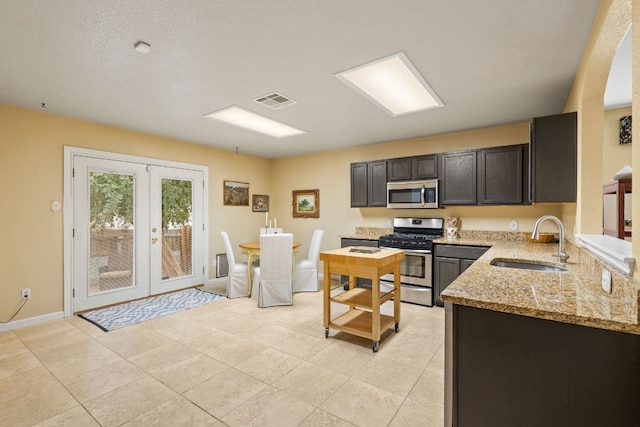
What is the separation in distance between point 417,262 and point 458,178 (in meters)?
1.34

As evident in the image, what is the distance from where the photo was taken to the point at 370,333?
279 cm

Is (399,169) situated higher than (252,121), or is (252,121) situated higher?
(252,121)

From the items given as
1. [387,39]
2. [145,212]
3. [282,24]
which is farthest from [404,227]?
[145,212]

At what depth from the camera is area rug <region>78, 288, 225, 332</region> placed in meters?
3.51

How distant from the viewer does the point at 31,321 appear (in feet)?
11.2

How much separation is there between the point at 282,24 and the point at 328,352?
2680 millimetres

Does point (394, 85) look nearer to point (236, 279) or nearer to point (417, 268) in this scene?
point (417, 268)

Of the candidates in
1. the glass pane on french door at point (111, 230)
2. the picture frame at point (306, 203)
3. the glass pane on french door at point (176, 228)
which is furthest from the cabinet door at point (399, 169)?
the glass pane on french door at point (111, 230)

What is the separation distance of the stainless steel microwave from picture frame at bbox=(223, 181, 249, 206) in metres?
2.91

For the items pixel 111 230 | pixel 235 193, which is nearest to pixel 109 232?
pixel 111 230

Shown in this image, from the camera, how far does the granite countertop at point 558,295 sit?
1.07 m

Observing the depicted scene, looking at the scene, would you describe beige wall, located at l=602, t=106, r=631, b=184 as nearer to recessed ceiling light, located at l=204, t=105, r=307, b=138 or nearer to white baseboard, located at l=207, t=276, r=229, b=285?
recessed ceiling light, located at l=204, t=105, r=307, b=138

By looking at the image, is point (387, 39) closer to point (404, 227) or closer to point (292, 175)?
point (404, 227)

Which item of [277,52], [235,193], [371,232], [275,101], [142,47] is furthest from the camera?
[235,193]
